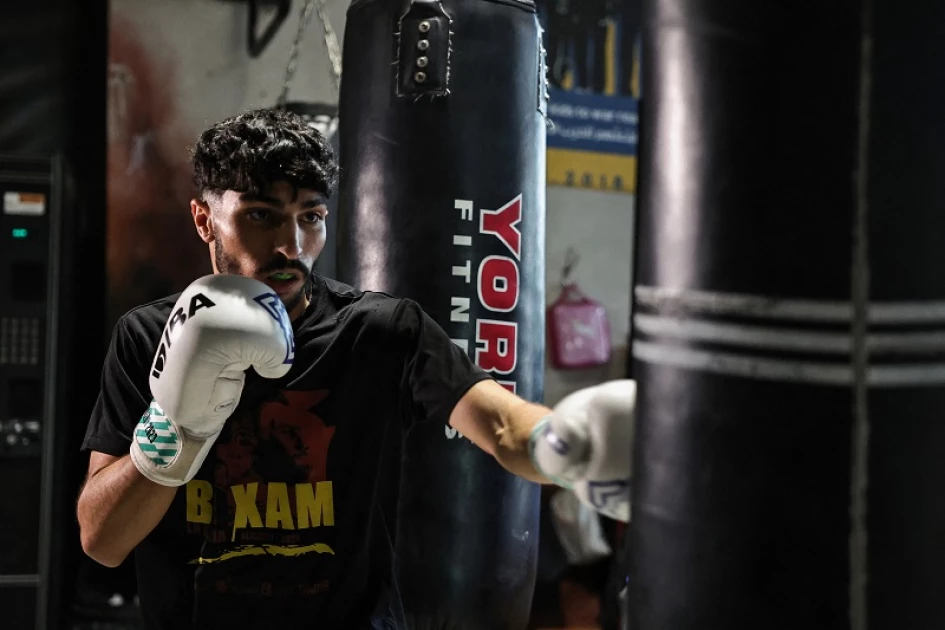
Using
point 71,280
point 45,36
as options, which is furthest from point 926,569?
point 45,36

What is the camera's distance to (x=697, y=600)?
0.64 metres

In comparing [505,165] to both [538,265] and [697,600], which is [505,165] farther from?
[697,600]

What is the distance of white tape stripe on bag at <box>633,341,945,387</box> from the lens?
0.59 meters

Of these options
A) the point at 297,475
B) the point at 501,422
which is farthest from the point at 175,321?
the point at 501,422

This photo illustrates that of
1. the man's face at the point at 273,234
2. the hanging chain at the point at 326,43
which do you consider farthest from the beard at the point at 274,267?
the hanging chain at the point at 326,43

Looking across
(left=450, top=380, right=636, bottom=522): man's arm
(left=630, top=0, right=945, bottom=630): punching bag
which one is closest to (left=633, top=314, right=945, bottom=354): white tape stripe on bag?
(left=630, top=0, right=945, bottom=630): punching bag

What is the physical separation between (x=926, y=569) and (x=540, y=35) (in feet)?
4.38

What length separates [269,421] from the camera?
1295 millimetres

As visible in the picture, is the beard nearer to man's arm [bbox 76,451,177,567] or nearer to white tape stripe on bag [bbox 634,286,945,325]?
man's arm [bbox 76,451,177,567]

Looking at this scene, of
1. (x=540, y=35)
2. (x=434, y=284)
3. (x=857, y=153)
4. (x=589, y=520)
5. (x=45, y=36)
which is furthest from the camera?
(x=589, y=520)

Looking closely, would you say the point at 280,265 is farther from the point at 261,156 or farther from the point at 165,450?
the point at 165,450

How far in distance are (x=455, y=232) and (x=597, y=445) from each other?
2.77ft

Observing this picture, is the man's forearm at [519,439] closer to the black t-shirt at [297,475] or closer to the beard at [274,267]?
the black t-shirt at [297,475]

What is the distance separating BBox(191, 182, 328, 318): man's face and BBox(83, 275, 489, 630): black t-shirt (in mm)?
111
